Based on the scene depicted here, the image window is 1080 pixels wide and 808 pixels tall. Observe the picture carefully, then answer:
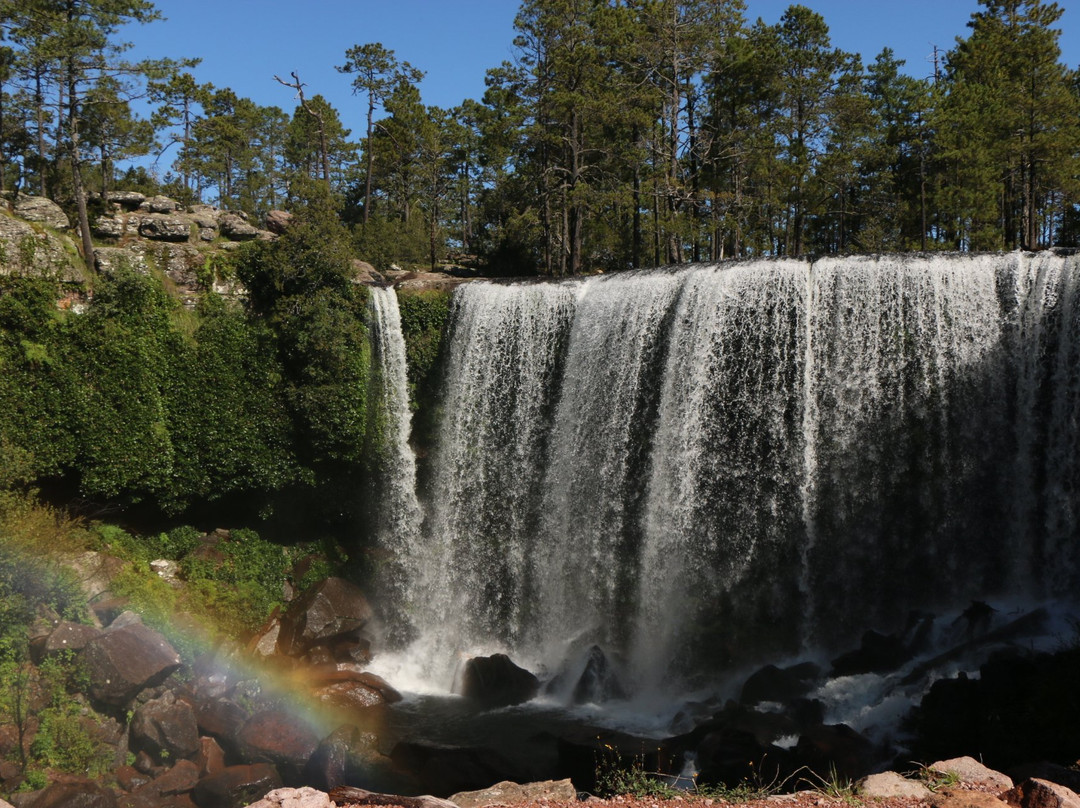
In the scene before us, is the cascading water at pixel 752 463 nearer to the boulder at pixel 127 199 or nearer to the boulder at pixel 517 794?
the boulder at pixel 517 794

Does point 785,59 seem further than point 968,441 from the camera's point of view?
Yes

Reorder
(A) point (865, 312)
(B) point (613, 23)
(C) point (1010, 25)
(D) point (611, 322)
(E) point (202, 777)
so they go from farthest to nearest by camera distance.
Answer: (C) point (1010, 25)
(B) point (613, 23)
(D) point (611, 322)
(A) point (865, 312)
(E) point (202, 777)

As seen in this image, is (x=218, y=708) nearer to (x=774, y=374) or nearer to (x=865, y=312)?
(x=774, y=374)

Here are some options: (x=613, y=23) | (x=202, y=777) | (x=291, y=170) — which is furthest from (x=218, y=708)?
(x=291, y=170)

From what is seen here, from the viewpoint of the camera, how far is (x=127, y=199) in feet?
86.8

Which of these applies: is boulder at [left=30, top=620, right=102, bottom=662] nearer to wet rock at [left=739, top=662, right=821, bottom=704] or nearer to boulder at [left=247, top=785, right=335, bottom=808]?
boulder at [left=247, top=785, right=335, bottom=808]

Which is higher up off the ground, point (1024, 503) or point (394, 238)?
point (394, 238)

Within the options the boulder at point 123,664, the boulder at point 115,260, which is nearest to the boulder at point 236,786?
the boulder at point 123,664

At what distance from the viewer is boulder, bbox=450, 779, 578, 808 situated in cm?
1005

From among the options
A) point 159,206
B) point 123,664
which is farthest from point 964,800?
point 159,206

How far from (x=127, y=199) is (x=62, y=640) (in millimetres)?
16537

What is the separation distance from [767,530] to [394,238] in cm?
2276

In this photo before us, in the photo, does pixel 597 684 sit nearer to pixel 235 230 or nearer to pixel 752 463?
pixel 752 463

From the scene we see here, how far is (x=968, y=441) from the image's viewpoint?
15.9 metres
